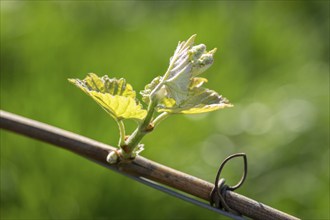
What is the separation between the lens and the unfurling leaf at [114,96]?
749mm

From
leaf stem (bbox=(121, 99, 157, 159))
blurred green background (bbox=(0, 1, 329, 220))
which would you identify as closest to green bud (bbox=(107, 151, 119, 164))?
leaf stem (bbox=(121, 99, 157, 159))

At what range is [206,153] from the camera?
2.00 meters

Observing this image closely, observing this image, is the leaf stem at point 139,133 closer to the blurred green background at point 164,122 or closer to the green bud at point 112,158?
the green bud at point 112,158

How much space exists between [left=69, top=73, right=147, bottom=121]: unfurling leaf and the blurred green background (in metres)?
1.07

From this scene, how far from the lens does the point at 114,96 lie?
29.2 inches

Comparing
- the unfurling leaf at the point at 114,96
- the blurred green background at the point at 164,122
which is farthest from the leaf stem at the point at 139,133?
the blurred green background at the point at 164,122

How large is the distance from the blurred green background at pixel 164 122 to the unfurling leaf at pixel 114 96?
107 cm

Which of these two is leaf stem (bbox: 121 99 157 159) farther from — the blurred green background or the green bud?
the blurred green background

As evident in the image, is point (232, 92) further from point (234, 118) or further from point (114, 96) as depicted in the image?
point (114, 96)

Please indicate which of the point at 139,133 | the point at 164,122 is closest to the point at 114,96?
the point at 139,133

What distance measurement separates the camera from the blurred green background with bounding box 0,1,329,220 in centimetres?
186

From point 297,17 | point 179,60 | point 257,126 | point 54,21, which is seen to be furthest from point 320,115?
point 179,60

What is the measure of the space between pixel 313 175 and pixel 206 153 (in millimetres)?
313

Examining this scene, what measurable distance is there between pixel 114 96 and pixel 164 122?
1242mm
